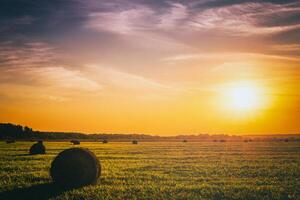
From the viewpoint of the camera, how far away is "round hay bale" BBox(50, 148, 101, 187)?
52.4ft

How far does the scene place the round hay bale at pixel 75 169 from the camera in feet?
52.4

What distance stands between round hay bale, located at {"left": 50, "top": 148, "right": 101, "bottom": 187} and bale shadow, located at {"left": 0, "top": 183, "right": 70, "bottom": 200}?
589 mm

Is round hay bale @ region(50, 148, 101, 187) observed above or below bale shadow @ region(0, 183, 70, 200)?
above

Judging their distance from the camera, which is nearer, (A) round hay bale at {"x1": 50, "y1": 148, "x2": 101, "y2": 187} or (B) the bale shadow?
(B) the bale shadow

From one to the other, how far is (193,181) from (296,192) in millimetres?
4513

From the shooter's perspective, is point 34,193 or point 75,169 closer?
point 34,193

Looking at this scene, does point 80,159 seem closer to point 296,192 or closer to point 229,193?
point 229,193

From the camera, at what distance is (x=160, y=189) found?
14562 mm

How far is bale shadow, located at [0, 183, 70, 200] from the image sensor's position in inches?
516

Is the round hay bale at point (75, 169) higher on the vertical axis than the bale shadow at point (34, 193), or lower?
higher

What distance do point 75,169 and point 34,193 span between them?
287 centimetres

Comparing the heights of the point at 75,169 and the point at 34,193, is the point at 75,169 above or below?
above

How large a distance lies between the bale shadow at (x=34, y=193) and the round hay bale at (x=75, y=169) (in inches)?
23.2

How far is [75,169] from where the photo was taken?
16.4 meters
